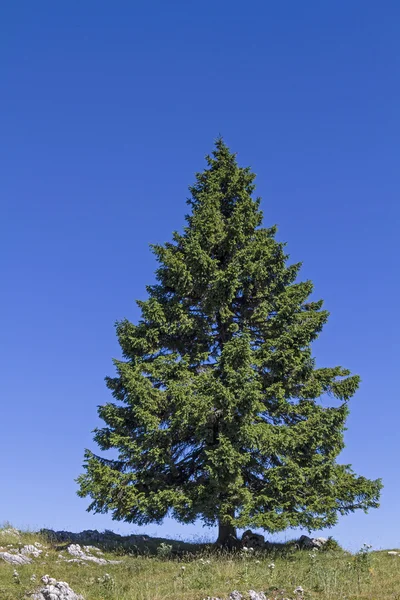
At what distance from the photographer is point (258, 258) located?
20.8m

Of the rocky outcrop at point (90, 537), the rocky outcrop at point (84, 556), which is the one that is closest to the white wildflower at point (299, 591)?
the rocky outcrop at point (84, 556)

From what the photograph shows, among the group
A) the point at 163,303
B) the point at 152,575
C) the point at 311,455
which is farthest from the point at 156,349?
the point at 152,575

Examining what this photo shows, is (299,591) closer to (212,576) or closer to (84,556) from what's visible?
(212,576)

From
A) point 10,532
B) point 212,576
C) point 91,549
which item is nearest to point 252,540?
point 91,549

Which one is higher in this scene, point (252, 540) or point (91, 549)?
point (252, 540)

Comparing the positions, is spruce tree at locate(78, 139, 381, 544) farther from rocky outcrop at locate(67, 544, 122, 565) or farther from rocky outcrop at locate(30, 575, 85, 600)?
rocky outcrop at locate(30, 575, 85, 600)

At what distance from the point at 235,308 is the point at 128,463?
275 inches

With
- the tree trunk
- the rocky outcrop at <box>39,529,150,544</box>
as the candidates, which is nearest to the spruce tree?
the tree trunk

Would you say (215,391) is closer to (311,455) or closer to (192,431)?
(192,431)

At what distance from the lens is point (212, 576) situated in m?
12.7

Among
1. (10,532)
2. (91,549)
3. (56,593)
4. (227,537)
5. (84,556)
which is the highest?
(227,537)

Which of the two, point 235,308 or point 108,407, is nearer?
point 108,407

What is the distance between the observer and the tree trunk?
59.4 ft

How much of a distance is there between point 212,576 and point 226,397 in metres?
5.30
